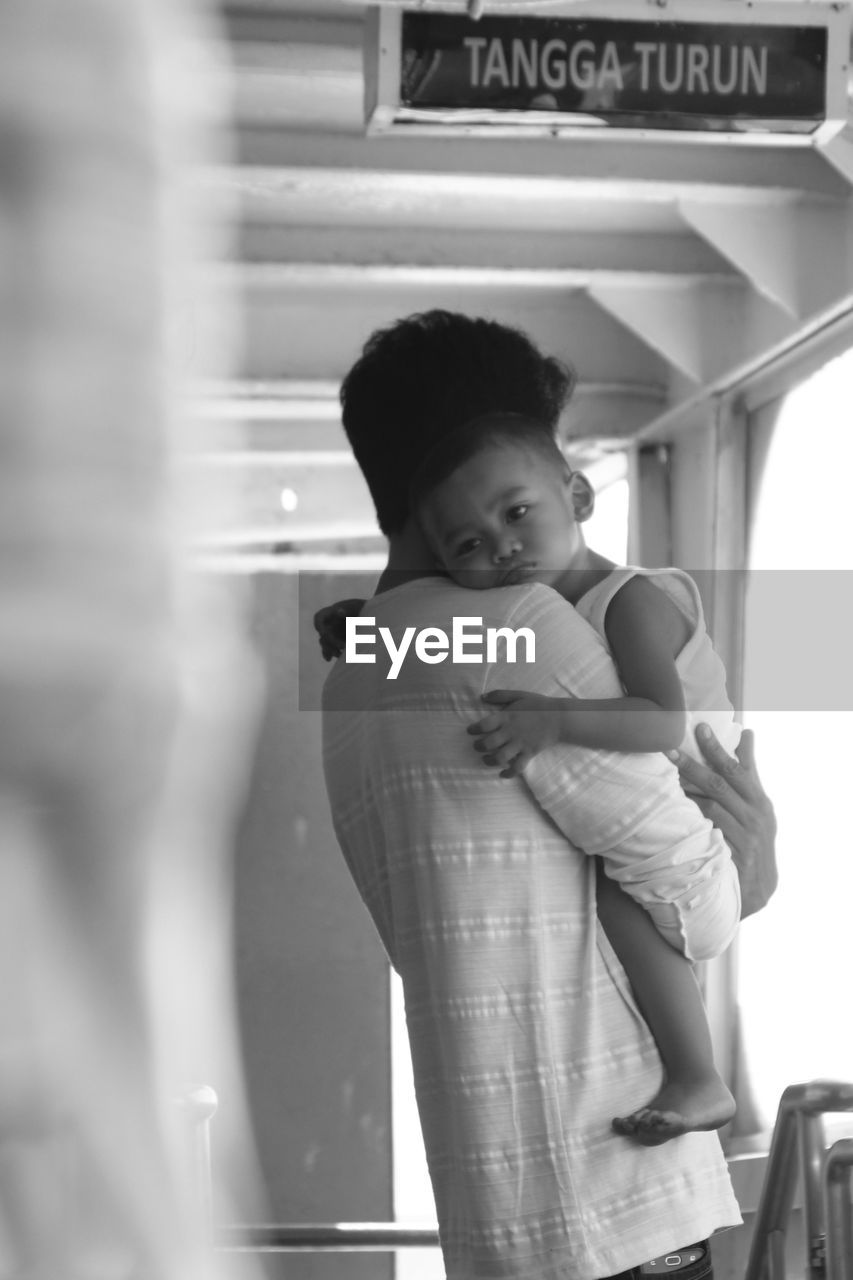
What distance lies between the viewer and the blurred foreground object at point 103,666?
329mm

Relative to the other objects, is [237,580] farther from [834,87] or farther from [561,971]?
[834,87]

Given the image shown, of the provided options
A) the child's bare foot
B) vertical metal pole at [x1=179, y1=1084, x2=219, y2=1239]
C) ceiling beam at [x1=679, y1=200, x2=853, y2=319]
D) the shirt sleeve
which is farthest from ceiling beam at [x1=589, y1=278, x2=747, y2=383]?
vertical metal pole at [x1=179, y1=1084, x2=219, y2=1239]

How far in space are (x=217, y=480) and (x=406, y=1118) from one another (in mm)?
3940

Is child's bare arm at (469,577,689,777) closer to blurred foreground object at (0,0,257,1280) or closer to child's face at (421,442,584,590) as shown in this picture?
child's face at (421,442,584,590)

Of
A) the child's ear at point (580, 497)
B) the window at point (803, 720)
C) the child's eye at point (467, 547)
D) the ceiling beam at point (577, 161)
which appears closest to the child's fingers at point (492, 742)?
the child's eye at point (467, 547)

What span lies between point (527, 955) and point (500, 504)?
1.72 ft

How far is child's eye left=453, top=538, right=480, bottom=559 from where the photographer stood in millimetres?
1407

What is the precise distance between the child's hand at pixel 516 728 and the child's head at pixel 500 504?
300 mm

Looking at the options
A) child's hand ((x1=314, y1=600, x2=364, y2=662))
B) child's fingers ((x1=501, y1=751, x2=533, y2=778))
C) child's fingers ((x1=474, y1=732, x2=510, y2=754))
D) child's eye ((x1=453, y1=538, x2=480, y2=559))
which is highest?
child's eye ((x1=453, y1=538, x2=480, y2=559))

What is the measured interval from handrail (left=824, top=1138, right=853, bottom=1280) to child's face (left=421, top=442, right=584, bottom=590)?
0.82 meters

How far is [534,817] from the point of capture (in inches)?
41.3

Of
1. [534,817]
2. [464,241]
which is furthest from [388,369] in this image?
[464,241]

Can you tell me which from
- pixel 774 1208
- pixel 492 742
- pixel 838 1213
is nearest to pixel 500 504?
pixel 492 742

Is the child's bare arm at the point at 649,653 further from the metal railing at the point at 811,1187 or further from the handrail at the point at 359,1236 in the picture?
the handrail at the point at 359,1236
